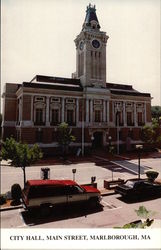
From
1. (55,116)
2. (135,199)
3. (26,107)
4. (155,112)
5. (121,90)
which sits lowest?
(135,199)

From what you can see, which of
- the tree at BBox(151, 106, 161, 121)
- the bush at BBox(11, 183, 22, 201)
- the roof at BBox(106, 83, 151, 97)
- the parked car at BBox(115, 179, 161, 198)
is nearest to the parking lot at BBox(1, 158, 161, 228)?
the parked car at BBox(115, 179, 161, 198)

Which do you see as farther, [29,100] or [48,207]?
[29,100]

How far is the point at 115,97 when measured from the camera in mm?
37438

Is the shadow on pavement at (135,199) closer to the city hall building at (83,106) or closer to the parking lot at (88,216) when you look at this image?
the parking lot at (88,216)

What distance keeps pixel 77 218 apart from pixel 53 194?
164cm

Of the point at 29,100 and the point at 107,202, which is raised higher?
the point at 29,100

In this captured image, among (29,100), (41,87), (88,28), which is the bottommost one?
(29,100)

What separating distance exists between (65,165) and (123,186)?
11952mm

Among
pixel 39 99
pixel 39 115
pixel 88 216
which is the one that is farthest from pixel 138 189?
pixel 39 99

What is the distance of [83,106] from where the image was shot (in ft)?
114

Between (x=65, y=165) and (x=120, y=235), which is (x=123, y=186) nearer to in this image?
(x=120, y=235)

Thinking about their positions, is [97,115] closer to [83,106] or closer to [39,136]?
[83,106]

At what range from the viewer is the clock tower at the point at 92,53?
3572cm

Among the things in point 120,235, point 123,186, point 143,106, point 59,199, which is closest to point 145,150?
point 143,106
